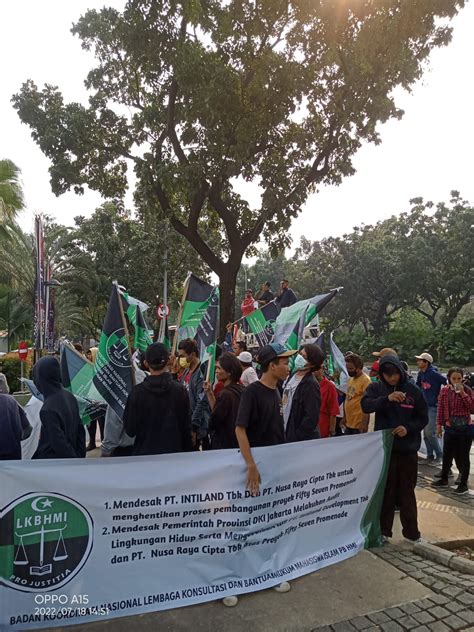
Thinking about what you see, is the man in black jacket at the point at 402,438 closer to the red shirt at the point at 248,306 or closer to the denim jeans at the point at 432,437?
the denim jeans at the point at 432,437

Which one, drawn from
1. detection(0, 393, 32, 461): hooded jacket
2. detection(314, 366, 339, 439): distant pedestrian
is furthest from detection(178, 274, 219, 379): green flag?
detection(0, 393, 32, 461): hooded jacket

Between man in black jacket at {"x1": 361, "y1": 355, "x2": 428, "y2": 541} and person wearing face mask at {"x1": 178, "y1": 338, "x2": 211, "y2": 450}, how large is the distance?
1.48 meters

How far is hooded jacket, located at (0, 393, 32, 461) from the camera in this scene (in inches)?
134

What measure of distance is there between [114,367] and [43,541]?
6.29ft

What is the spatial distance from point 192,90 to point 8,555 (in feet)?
34.5

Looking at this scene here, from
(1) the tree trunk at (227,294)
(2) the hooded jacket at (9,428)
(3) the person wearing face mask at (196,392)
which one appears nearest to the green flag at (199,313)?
(3) the person wearing face mask at (196,392)

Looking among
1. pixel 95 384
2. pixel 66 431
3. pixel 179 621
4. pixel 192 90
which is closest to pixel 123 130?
pixel 192 90

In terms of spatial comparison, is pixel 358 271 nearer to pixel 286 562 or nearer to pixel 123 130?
pixel 123 130

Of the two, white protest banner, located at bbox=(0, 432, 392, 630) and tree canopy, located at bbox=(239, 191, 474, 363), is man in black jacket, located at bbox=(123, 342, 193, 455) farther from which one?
tree canopy, located at bbox=(239, 191, 474, 363)

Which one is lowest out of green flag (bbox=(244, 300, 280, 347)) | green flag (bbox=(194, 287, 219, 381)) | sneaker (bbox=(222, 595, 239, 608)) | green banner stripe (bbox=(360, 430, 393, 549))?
sneaker (bbox=(222, 595, 239, 608))

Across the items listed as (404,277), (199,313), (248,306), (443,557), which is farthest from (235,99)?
(404,277)

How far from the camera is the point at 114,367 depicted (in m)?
4.66

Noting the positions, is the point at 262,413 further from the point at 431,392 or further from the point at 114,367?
the point at 431,392

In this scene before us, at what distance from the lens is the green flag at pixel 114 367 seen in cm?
462
